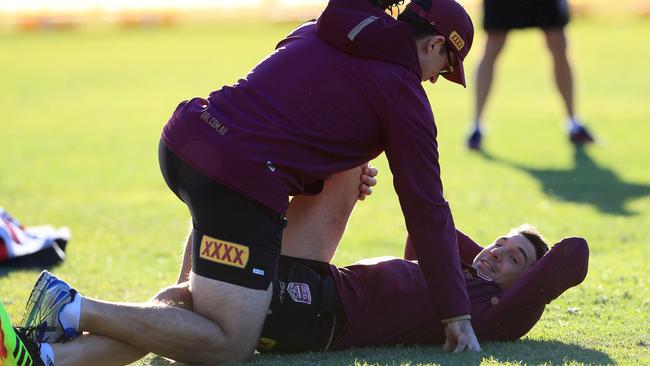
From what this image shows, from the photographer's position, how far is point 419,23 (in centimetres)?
450

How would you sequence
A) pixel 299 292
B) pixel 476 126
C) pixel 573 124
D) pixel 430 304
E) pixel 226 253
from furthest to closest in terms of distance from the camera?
1. pixel 573 124
2. pixel 476 126
3. pixel 430 304
4. pixel 299 292
5. pixel 226 253

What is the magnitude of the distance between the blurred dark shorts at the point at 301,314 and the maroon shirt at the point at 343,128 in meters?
0.33

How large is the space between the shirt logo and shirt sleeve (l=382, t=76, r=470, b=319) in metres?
0.67

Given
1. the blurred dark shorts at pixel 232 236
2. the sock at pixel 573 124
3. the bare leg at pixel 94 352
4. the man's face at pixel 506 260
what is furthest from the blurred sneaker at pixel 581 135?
the bare leg at pixel 94 352

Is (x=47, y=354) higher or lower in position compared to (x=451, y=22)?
lower

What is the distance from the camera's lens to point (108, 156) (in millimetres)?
10664

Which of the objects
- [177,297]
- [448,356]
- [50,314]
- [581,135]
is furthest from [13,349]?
[581,135]

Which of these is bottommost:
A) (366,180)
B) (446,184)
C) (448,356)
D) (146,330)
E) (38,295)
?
(446,184)

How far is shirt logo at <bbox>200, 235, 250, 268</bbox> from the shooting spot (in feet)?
13.9

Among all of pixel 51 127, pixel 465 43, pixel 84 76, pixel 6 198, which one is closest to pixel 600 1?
pixel 84 76

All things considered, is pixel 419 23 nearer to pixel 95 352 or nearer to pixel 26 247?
pixel 95 352

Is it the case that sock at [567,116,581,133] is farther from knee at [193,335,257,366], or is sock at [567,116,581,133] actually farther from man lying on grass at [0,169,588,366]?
knee at [193,335,257,366]

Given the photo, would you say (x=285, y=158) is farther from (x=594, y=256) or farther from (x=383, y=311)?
(x=594, y=256)

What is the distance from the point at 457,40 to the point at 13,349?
82.6 inches
